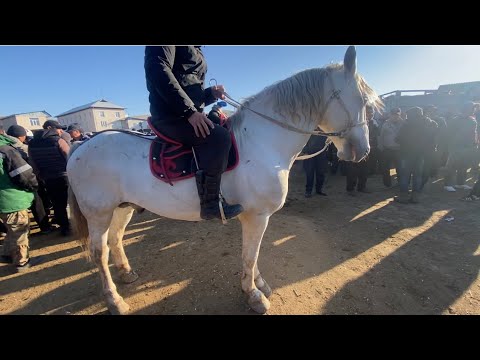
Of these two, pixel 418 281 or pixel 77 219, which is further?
pixel 418 281

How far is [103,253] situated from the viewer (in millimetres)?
2711

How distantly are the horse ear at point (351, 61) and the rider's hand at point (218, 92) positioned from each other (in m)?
1.29

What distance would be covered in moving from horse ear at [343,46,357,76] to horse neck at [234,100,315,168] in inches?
24.3

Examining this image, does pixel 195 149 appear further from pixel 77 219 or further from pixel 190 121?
pixel 77 219

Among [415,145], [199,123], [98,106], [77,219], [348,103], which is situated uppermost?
[98,106]

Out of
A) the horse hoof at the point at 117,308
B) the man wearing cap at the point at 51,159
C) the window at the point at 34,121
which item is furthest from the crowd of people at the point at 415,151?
the window at the point at 34,121

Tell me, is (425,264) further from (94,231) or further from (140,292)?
(94,231)

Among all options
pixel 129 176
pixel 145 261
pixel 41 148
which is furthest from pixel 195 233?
pixel 41 148

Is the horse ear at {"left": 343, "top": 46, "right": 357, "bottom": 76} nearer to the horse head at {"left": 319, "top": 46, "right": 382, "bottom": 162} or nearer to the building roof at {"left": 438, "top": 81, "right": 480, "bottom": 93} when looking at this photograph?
the horse head at {"left": 319, "top": 46, "right": 382, "bottom": 162}

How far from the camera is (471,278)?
3.13 m

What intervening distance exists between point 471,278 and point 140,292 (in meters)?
4.65

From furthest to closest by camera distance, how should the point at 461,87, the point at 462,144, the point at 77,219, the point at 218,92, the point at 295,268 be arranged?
the point at 461,87 < the point at 462,144 < the point at 295,268 < the point at 77,219 < the point at 218,92

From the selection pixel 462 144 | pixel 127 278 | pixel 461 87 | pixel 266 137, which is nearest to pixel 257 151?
pixel 266 137

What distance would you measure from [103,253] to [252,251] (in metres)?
1.81
